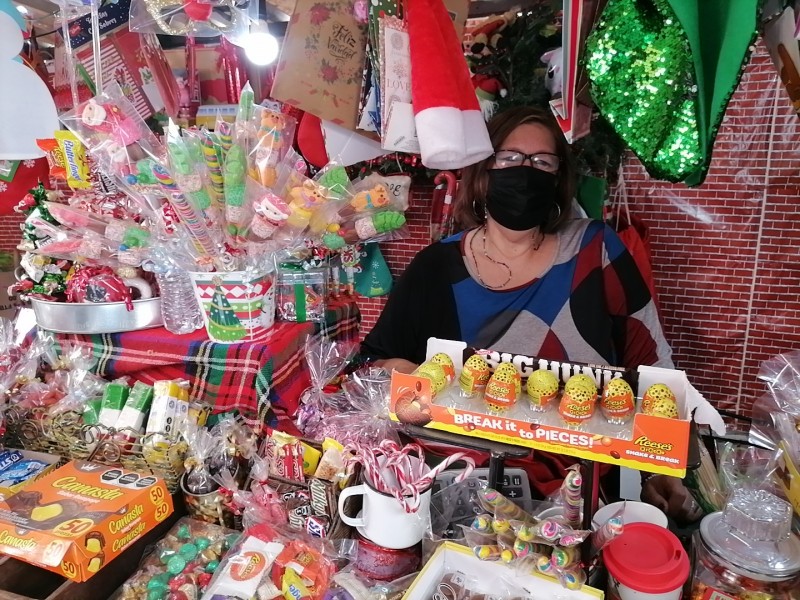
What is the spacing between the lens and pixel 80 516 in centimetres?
109

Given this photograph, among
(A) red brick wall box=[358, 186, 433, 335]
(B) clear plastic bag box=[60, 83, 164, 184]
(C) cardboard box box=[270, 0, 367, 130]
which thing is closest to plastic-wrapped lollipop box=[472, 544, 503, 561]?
(B) clear plastic bag box=[60, 83, 164, 184]

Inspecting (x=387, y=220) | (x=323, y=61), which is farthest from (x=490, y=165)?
(x=323, y=61)

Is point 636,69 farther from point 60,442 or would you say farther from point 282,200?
point 60,442

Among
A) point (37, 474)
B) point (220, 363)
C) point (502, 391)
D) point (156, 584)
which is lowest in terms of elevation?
point (156, 584)

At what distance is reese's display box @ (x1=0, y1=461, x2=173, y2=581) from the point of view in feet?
3.31

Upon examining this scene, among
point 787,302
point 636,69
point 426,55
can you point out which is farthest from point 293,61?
point 787,302

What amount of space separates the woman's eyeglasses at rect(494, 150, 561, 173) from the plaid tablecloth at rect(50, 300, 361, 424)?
2.58ft

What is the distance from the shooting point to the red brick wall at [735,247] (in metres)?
3.40

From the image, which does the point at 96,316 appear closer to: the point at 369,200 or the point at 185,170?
the point at 185,170

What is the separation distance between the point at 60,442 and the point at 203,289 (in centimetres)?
58

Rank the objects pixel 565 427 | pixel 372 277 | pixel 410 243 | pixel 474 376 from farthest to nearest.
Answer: pixel 410 243 → pixel 372 277 → pixel 474 376 → pixel 565 427

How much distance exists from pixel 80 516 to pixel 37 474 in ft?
1.18

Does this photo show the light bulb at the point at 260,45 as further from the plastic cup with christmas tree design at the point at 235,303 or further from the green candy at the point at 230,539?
the green candy at the point at 230,539

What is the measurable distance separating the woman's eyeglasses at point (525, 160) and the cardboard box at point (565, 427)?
0.91 metres
